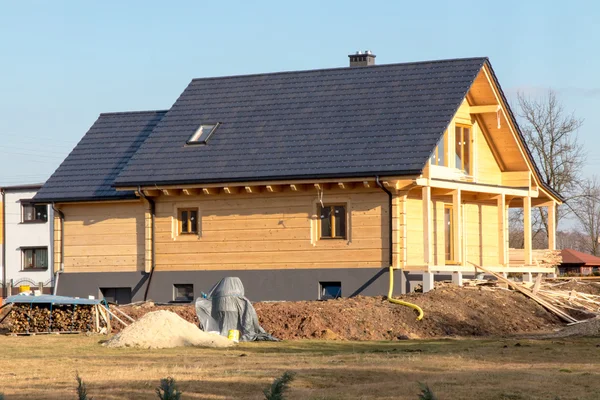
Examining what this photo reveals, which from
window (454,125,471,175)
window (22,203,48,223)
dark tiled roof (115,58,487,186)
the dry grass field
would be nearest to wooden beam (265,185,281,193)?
dark tiled roof (115,58,487,186)

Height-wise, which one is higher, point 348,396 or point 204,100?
point 204,100

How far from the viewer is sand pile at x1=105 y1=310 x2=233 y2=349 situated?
2166 cm

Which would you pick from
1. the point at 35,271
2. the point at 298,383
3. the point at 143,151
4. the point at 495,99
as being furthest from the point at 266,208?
the point at 35,271

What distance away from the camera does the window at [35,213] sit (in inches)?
2442

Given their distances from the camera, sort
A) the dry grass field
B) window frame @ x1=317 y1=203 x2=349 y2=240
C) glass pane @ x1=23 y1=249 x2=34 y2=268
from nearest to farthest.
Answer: the dry grass field → window frame @ x1=317 y1=203 x2=349 y2=240 → glass pane @ x1=23 y1=249 x2=34 y2=268

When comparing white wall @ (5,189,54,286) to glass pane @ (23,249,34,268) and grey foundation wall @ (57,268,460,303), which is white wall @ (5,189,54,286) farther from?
grey foundation wall @ (57,268,460,303)

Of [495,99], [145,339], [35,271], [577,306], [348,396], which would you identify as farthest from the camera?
[35,271]

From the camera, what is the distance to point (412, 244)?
30.9 meters

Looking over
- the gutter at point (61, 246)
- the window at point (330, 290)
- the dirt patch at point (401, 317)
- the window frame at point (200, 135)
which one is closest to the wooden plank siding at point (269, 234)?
the window at point (330, 290)

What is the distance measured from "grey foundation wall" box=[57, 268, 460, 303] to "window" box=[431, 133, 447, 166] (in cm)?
343

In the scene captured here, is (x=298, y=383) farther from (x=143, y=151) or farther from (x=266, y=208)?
(x=143, y=151)

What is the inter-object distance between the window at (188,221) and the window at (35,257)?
3067 centimetres

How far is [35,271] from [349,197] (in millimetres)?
34797

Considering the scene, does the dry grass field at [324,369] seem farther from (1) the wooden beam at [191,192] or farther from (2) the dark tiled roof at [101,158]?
(2) the dark tiled roof at [101,158]
